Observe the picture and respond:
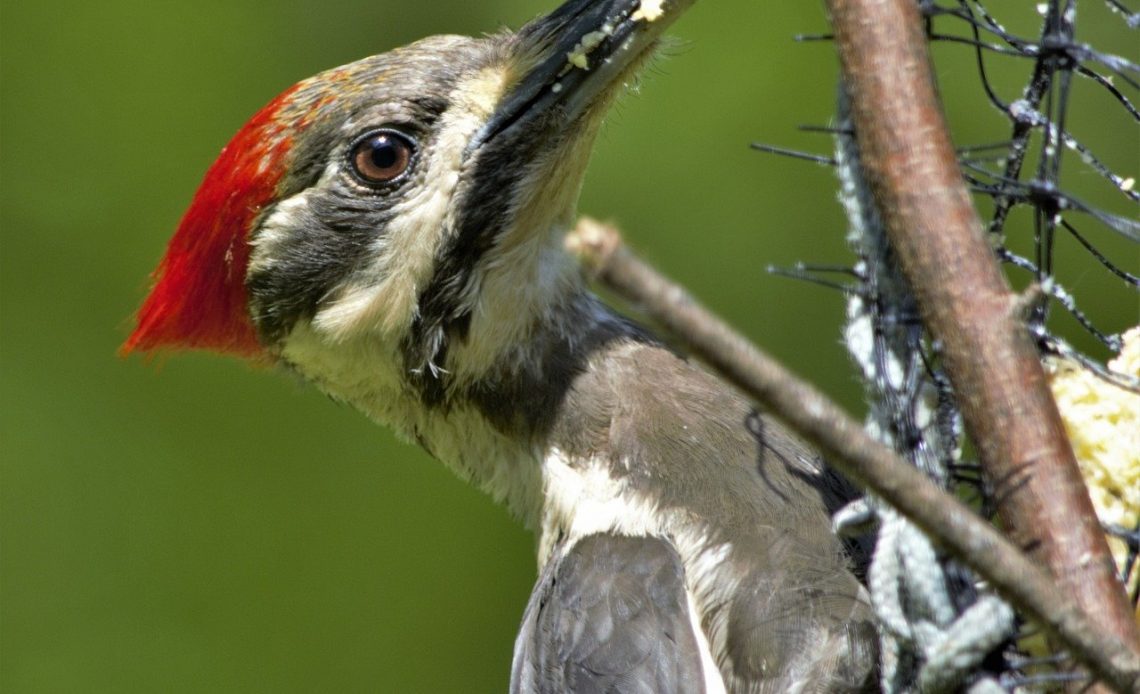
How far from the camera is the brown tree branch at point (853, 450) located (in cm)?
116

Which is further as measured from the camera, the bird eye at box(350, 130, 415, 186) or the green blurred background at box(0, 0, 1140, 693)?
the green blurred background at box(0, 0, 1140, 693)

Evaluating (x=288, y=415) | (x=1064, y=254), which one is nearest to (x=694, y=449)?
(x=1064, y=254)

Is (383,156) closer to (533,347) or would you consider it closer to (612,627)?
(533,347)

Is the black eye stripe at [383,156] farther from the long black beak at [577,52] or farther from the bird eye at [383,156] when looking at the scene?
the long black beak at [577,52]

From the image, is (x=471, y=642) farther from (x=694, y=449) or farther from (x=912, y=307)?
(x=912, y=307)

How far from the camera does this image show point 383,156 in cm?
301

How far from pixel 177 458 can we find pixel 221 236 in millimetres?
2227

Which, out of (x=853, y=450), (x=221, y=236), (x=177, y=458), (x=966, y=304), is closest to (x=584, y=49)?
(x=221, y=236)

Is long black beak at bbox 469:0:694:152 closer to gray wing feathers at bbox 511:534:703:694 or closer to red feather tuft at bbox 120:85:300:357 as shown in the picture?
red feather tuft at bbox 120:85:300:357

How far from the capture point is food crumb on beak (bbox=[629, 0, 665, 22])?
2.47 m

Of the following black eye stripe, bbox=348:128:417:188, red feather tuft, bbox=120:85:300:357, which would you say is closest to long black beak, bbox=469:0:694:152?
black eye stripe, bbox=348:128:417:188

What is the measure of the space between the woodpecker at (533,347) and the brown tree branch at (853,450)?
2.81 feet

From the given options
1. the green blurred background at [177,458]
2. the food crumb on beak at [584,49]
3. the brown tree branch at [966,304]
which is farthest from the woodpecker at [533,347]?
the green blurred background at [177,458]

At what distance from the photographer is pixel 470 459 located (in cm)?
299
